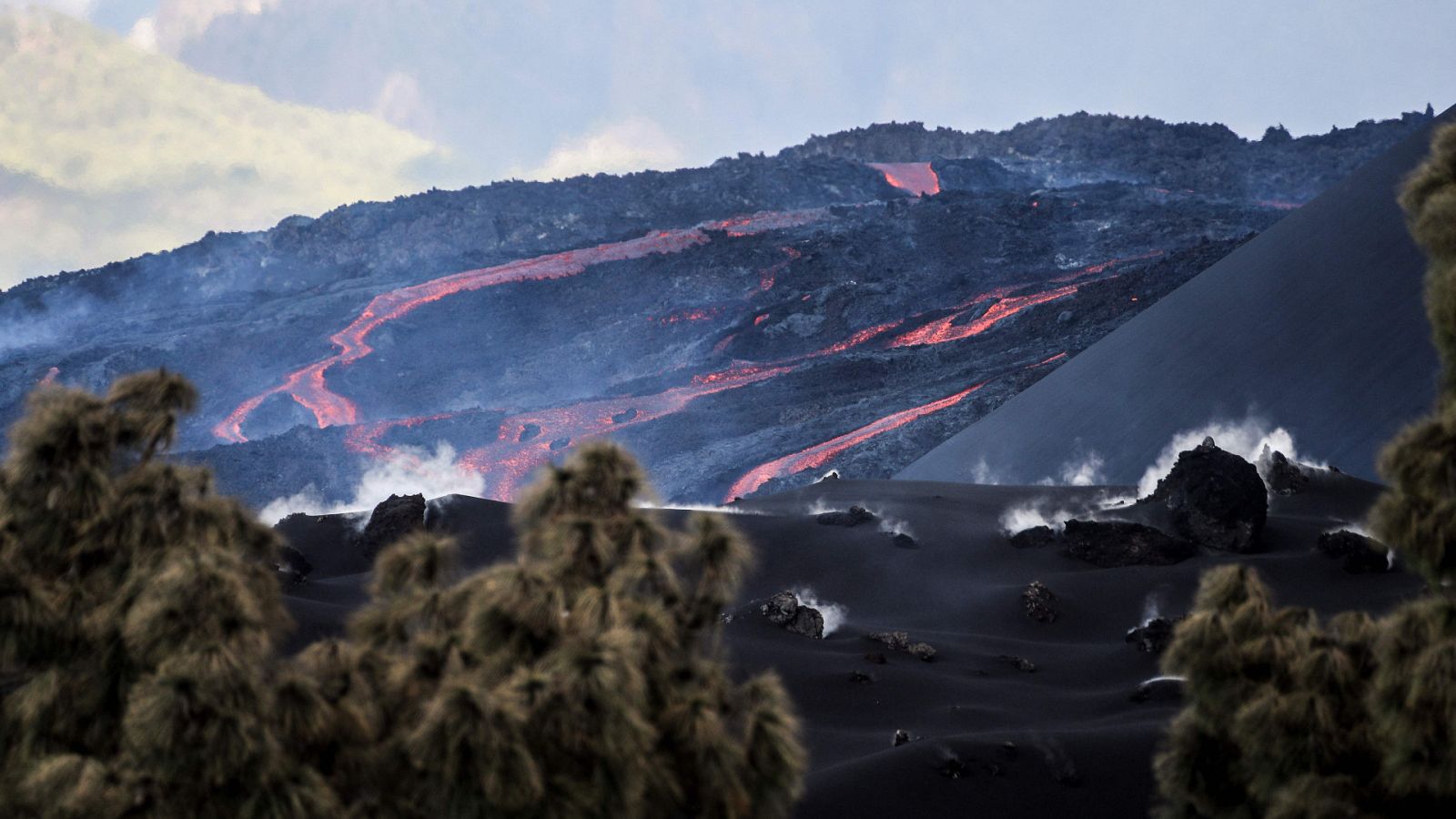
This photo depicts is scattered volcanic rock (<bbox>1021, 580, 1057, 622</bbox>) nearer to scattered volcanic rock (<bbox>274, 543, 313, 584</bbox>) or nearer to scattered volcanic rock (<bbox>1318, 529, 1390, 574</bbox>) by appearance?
scattered volcanic rock (<bbox>1318, 529, 1390, 574</bbox>)

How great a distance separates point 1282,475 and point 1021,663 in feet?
38.9

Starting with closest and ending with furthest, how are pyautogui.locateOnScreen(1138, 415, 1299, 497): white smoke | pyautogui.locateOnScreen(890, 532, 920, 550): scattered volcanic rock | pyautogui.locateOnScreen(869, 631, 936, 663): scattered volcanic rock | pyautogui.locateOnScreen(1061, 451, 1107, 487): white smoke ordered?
pyautogui.locateOnScreen(869, 631, 936, 663): scattered volcanic rock
pyautogui.locateOnScreen(890, 532, 920, 550): scattered volcanic rock
pyautogui.locateOnScreen(1138, 415, 1299, 497): white smoke
pyautogui.locateOnScreen(1061, 451, 1107, 487): white smoke

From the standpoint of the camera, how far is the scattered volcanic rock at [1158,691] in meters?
17.6

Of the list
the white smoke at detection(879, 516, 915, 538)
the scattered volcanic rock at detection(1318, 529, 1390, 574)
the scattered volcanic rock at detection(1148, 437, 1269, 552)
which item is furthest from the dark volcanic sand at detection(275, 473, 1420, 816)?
the scattered volcanic rock at detection(1148, 437, 1269, 552)

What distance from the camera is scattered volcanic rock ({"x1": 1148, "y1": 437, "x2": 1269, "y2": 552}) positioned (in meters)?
25.0

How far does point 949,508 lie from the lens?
31219 mm

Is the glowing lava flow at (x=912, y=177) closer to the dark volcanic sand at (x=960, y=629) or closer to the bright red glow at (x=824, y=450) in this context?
the bright red glow at (x=824, y=450)

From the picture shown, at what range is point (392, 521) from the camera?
97.9ft

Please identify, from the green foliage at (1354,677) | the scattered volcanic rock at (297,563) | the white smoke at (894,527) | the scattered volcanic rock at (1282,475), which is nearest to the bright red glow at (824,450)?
the white smoke at (894,527)

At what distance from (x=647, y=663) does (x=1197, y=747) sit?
13.8 ft

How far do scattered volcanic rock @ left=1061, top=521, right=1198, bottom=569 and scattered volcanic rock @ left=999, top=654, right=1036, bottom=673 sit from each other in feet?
18.3

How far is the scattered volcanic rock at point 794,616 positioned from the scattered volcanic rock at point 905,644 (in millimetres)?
1052

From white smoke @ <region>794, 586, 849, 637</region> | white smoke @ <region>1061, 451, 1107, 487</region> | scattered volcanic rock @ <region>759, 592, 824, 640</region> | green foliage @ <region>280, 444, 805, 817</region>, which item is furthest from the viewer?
white smoke @ <region>1061, 451, 1107, 487</region>

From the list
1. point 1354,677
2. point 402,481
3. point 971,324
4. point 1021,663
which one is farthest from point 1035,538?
point 971,324
